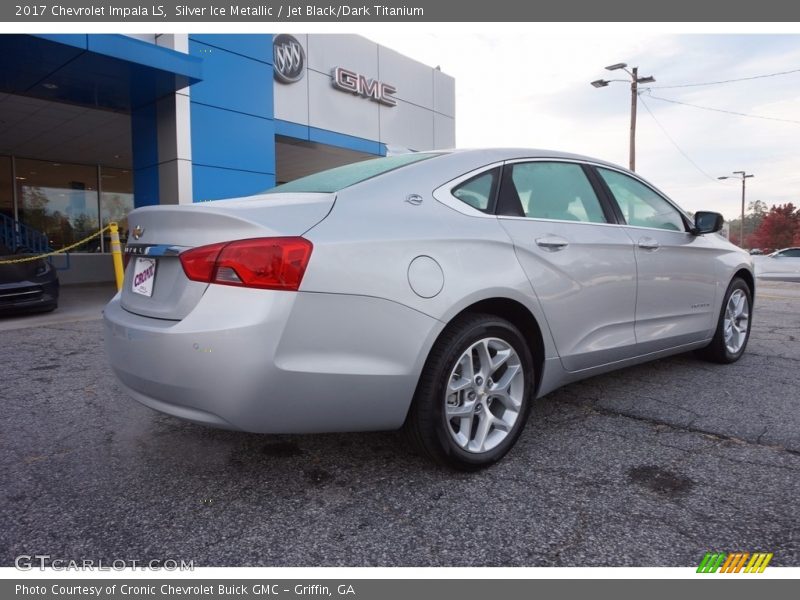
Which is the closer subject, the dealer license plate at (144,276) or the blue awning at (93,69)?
the dealer license plate at (144,276)

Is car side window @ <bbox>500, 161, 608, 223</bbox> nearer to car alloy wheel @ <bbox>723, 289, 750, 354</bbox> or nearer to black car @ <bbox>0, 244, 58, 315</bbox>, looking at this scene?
car alloy wheel @ <bbox>723, 289, 750, 354</bbox>

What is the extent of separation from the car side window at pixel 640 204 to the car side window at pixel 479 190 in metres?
1.05

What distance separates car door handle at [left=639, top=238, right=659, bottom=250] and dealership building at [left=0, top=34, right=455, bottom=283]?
24.2 feet

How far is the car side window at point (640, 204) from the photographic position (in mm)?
3514

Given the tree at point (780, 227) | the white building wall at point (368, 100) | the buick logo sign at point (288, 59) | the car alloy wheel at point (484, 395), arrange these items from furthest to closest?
the tree at point (780, 227)
the white building wall at point (368, 100)
the buick logo sign at point (288, 59)
the car alloy wheel at point (484, 395)

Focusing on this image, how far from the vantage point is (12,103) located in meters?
Answer: 10.1

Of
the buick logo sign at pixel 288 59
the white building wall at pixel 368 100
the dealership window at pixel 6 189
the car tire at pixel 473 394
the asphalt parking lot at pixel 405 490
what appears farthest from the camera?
the dealership window at pixel 6 189

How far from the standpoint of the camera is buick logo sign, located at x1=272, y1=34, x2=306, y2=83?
1264 centimetres

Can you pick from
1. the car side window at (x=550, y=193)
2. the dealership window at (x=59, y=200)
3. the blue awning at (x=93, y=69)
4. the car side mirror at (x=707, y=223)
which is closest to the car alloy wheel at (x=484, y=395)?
the car side window at (x=550, y=193)

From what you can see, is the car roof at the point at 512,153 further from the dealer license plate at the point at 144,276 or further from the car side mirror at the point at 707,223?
the dealer license plate at the point at 144,276

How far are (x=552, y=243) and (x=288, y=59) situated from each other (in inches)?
466

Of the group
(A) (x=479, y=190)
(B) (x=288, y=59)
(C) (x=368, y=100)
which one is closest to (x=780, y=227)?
(C) (x=368, y=100)

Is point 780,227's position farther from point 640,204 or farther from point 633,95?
point 640,204

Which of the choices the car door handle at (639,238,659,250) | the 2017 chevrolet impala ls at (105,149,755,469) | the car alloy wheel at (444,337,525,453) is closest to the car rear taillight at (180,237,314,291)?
the 2017 chevrolet impala ls at (105,149,755,469)
